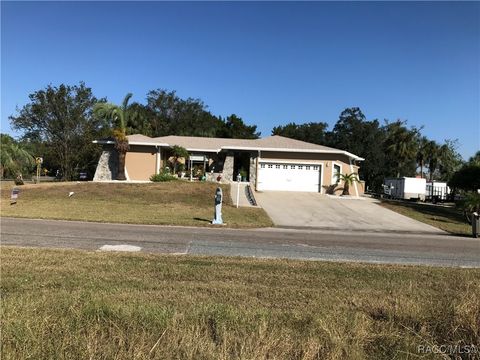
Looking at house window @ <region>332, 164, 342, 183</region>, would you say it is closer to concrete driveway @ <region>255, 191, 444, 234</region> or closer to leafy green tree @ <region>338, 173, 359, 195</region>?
leafy green tree @ <region>338, 173, 359, 195</region>

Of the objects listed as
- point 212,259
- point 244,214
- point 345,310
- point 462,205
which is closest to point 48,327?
point 345,310

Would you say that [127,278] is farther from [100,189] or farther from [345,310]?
[100,189]

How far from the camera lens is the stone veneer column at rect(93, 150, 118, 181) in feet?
123

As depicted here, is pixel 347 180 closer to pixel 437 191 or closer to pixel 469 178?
pixel 469 178

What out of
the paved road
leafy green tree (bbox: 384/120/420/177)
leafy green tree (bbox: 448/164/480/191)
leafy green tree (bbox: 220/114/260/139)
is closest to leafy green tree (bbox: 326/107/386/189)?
leafy green tree (bbox: 384/120/420/177)

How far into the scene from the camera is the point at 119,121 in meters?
36.9

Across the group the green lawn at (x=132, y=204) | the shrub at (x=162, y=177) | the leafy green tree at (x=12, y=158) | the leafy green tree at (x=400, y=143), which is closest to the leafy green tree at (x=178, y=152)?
the shrub at (x=162, y=177)

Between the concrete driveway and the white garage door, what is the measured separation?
61.2 inches

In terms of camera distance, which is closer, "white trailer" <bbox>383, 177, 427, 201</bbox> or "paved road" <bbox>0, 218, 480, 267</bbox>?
"paved road" <bbox>0, 218, 480, 267</bbox>

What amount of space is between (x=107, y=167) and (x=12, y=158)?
17.0 metres

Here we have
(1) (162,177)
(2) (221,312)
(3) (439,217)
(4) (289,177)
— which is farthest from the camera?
(4) (289,177)

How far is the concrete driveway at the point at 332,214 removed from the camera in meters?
21.6

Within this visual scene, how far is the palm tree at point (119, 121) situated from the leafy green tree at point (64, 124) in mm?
7687

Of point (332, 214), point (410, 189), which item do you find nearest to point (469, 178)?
point (410, 189)
